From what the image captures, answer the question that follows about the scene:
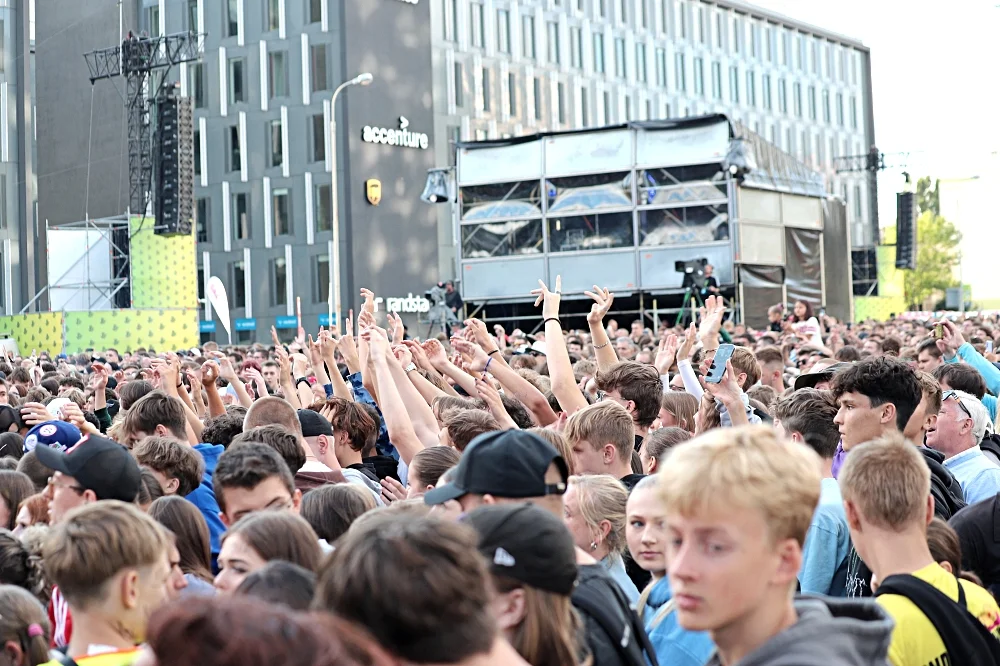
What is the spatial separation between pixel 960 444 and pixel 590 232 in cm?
2086

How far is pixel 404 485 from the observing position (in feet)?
23.7

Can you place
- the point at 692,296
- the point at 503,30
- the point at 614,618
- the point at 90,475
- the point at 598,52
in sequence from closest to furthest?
the point at 614,618 < the point at 90,475 < the point at 692,296 < the point at 503,30 < the point at 598,52

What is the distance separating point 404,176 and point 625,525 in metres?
46.8

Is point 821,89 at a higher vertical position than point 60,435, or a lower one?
higher

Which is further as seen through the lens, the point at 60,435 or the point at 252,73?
the point at 252,73

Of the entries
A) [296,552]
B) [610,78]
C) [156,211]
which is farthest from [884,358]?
[610,78]

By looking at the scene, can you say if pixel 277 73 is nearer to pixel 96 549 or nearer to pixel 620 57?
pixel 620 57

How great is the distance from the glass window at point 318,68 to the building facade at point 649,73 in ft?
16.4

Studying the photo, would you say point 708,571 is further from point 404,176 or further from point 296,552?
point 404,176

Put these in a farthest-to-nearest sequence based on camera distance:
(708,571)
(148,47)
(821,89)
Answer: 1. (821,89)
2. (148,47)
3. (708,571)

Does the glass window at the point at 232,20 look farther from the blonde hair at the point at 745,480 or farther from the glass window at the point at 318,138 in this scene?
the blonde hair at the point at 745,480

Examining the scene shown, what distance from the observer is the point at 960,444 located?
672cm

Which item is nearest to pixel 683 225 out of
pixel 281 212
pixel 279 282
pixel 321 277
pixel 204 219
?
pixel 321 277

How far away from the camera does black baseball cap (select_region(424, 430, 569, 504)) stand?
375 cm
